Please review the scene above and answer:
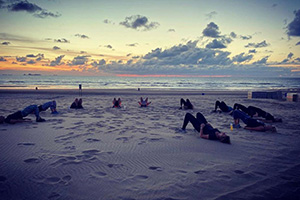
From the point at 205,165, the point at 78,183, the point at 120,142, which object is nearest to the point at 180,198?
the point at 205,165

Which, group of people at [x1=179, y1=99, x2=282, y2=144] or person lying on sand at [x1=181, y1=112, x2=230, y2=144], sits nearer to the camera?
person lying on sand at [x1=181, y1=112, x2=230, y2=144]

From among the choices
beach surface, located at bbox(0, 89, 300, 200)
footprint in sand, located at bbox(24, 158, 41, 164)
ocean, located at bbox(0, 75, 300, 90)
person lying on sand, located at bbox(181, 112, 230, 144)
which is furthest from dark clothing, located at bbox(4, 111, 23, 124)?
ocean, located at bbox(0, 75, 300, 90)

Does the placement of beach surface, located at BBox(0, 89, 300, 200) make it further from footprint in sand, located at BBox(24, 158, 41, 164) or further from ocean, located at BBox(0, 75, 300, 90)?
ocean, located at BBox(0, 75, 300, 90)

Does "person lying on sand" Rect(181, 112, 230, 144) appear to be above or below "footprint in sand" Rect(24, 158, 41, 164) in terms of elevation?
above

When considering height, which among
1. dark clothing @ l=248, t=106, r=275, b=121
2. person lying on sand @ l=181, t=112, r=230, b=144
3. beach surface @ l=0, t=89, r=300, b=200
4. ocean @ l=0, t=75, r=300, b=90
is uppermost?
ocean @ l=0, t=75, r=300, b=90

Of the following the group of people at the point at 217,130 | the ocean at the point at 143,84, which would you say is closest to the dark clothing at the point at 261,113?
the group of people at the point at 217,130

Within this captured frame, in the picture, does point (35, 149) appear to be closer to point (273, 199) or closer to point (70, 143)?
point (70, 143)

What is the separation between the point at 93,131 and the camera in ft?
23.7

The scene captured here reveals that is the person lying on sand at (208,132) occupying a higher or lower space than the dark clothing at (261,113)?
lower

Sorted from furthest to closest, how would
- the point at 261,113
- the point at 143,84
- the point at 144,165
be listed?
the point at 143,84 → the point at 261,113 → the point at 144,165

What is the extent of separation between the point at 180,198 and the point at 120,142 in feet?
10.4

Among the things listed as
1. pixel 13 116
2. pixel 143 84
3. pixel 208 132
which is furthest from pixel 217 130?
pixel 143 84

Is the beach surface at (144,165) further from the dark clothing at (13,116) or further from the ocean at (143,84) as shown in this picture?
the ocean at (143,84)

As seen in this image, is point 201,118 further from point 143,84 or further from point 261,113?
point 143,84
